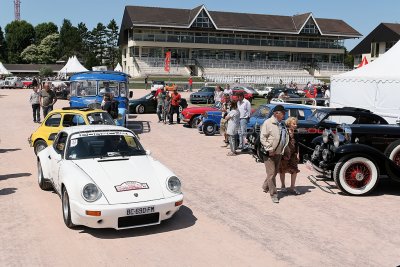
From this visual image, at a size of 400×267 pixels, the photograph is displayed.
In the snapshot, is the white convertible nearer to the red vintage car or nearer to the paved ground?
the paved ground

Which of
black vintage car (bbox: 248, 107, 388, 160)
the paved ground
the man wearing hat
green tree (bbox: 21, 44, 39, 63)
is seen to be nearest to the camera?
the paved ground

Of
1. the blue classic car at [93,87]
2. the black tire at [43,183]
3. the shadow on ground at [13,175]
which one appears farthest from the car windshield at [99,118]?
the blue classic car at [93,87]

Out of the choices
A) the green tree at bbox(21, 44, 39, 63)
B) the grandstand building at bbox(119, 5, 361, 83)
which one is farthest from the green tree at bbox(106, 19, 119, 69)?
the grandstand building at bbox(119, 5, 361, 83)

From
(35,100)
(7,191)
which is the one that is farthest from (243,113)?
(35,100)

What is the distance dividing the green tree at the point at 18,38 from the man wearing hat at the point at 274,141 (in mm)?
108676

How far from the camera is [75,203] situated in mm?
6133

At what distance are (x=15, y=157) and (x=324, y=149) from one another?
27.6 feet

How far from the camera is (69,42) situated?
10444 cm

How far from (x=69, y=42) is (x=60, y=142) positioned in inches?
4076

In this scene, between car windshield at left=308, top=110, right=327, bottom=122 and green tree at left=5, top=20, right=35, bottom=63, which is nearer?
car windshield at left=308, top=110, right=327, bottom=122

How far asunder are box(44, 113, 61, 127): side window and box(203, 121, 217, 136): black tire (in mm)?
6773

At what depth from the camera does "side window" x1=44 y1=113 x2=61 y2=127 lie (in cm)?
1125

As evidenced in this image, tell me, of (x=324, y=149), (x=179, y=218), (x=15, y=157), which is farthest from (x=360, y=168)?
(x=15, y=157)

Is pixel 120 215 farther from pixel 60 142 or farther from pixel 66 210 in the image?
pixel 60 142
